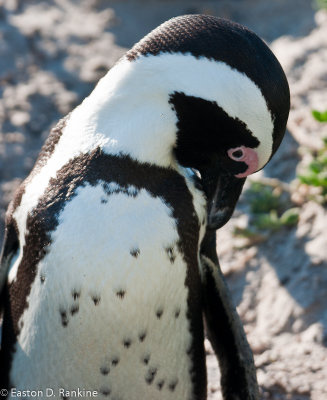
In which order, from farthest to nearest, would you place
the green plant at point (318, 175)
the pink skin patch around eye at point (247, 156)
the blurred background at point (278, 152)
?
the green plant at point (318, 175)
the blurred background at point (278, 152)
the pink skin patch around eye at point (247, 156)

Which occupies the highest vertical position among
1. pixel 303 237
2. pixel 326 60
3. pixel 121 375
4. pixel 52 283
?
pixel 326 60

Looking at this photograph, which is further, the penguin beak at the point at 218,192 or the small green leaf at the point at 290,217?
the small green leaf at the point at 290,217

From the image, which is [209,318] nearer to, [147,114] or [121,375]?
[121,375]

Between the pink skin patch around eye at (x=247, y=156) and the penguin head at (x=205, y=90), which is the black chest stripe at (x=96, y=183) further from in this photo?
the pink skin patch around eye at (x=247, y=156)

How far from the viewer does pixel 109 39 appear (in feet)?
19.2

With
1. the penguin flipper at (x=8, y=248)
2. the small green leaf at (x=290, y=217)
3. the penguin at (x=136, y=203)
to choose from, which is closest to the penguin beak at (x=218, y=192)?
the penguin at (x=136, y=203)

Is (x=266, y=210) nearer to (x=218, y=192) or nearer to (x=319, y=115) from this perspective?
(x=319, y=115)

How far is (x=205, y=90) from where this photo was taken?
6.25 ft

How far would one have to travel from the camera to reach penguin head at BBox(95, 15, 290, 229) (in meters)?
1.90

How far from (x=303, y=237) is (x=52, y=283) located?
166cm

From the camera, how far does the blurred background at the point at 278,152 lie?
9.38ft

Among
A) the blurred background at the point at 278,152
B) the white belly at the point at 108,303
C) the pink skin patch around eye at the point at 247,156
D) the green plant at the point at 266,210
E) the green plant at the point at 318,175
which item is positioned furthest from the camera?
the green plant at the point at 266,210

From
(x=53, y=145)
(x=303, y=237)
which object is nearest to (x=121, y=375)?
(x=53, y=145)

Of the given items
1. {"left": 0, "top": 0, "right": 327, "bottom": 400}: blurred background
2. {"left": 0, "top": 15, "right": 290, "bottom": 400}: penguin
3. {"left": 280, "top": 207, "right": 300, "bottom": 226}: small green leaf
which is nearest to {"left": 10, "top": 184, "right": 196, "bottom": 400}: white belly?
{"left": 0, "top": 15, "right": 290, "bottom": 400}: penguin
